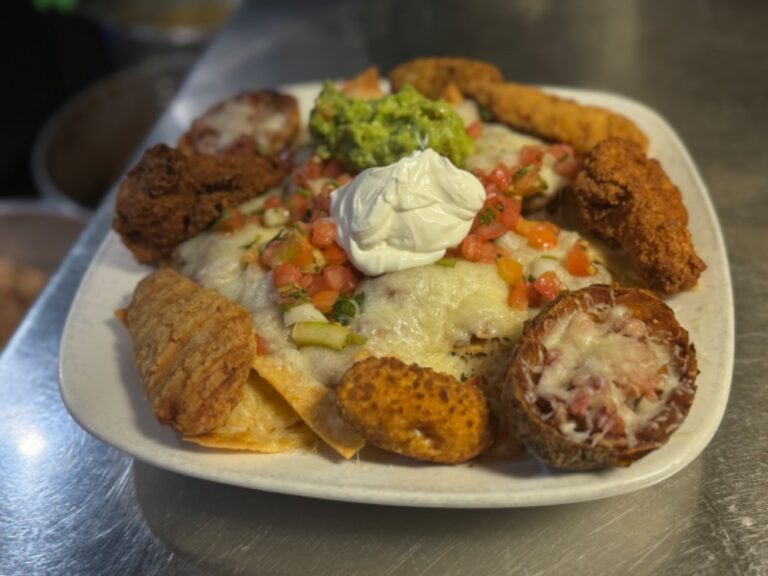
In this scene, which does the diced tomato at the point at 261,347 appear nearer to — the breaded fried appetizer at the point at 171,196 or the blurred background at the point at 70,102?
the breaded fried appetizer at the point at 171,196

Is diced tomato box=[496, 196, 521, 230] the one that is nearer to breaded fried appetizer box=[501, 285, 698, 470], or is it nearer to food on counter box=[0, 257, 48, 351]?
breaded fried appetizer box=[501, 285, 698, 470]

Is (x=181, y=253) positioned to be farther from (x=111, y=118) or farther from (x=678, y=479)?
(x=111, y=118)

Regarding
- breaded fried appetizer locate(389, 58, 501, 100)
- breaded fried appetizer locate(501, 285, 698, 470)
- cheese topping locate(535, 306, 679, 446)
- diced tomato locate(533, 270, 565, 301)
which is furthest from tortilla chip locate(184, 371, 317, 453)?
breaded fried appetizer locate(389, 58, 501, 100)

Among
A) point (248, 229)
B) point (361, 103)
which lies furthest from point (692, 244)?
point (248, 229)

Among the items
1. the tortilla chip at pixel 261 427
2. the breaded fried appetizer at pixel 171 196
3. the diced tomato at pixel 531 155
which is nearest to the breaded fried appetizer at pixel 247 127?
the breaded fried appetizer at pixel 171 196

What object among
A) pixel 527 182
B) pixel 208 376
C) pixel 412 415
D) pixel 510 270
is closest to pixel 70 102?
pixel 527 182

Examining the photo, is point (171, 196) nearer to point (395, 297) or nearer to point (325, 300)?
point (325, 300)
